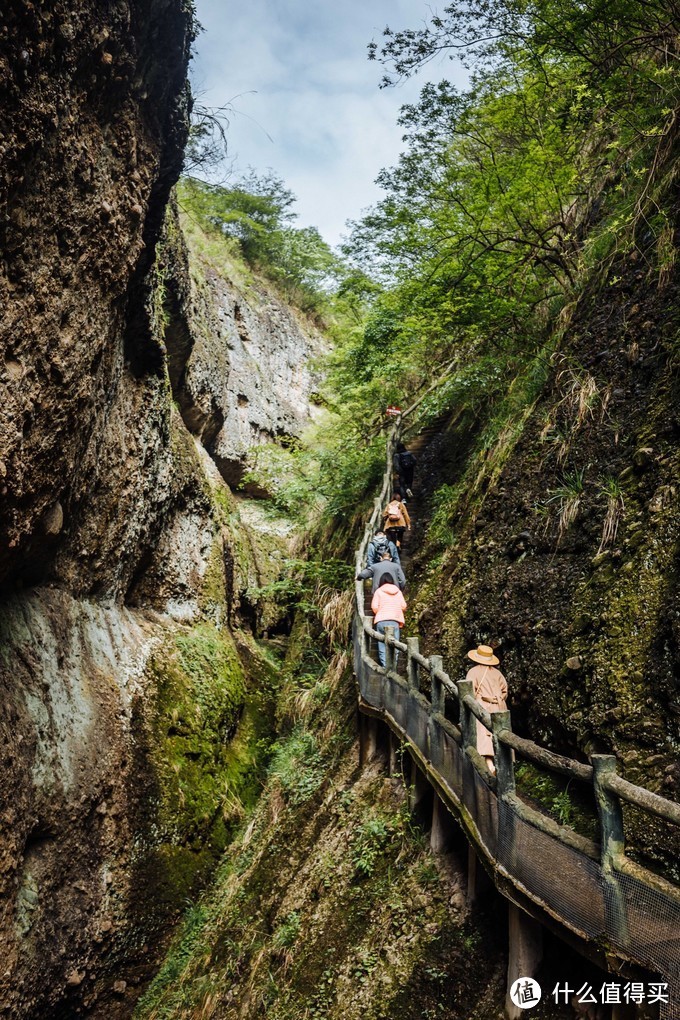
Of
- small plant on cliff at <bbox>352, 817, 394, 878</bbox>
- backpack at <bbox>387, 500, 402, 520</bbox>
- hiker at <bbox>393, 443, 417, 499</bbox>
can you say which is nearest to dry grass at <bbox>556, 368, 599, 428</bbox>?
backpack at <bbox>387, 500, 402, 520</bbox>

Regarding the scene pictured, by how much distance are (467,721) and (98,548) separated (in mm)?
6690

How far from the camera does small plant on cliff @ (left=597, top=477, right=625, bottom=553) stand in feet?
18.4

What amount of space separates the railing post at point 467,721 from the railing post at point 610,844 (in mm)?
1689

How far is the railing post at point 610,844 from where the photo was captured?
2791 millimetres

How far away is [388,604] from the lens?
332 inches

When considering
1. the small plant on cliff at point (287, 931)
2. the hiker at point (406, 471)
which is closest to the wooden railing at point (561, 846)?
the small plant on cliff at point (287, 931)

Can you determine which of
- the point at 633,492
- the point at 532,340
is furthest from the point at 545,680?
the point at 532,340

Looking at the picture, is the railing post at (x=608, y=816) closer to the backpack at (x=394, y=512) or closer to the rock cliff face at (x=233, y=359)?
the backpack at (x=394, y=512)

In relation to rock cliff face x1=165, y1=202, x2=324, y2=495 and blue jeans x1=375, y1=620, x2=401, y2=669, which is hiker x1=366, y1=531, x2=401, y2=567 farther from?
rock cliff face x1=165, y1=202, x2=324, y2=495

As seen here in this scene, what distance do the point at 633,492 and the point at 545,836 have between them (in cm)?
340

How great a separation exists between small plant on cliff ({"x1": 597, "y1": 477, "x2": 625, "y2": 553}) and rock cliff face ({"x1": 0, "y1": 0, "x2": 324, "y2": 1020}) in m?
5.50

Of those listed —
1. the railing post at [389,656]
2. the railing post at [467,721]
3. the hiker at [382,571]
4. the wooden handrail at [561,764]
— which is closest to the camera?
the wooden handrail at [561,764]

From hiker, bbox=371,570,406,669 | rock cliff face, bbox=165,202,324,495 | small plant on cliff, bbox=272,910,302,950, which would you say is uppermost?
rock cliff face, bbox=165,202,324,495

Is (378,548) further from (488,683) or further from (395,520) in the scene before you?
(488,683)
